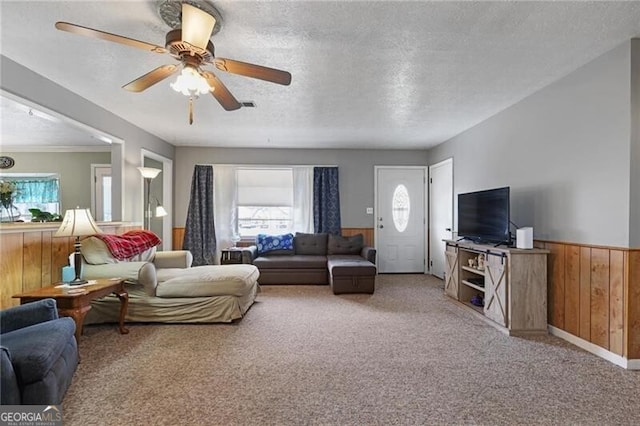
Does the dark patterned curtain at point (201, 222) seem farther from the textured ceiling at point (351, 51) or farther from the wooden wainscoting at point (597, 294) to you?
the wooden wainscoting at point (597, 294)

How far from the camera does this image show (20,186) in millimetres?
6543

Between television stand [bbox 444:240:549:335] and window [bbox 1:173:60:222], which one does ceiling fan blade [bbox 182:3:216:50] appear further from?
window [bbox 1:173:60:222]

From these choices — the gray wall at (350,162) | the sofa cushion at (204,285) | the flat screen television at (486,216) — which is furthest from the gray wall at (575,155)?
the sofa cushion at (204,285)

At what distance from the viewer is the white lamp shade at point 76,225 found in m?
3.09

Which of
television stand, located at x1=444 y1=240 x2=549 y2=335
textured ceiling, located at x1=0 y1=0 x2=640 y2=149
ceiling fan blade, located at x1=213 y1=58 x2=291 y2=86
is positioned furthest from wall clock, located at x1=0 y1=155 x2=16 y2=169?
television stand, located at x1=444 y1=240 x2=549 y2=335

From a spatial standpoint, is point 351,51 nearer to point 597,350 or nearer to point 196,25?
point 196,25

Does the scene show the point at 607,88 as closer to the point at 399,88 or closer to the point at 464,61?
the point at 464,61

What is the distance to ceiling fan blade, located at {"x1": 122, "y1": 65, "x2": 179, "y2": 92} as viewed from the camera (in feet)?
7.45

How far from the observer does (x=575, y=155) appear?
312 cm

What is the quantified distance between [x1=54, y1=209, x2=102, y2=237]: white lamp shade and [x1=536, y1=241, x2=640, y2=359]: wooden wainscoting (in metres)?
4.40

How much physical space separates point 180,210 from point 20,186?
9.88 ft

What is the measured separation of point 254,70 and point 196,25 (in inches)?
17.4

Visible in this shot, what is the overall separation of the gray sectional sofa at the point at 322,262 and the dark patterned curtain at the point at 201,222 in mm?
1086

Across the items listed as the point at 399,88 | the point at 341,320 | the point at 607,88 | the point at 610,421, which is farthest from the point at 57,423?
the point at 607,88
